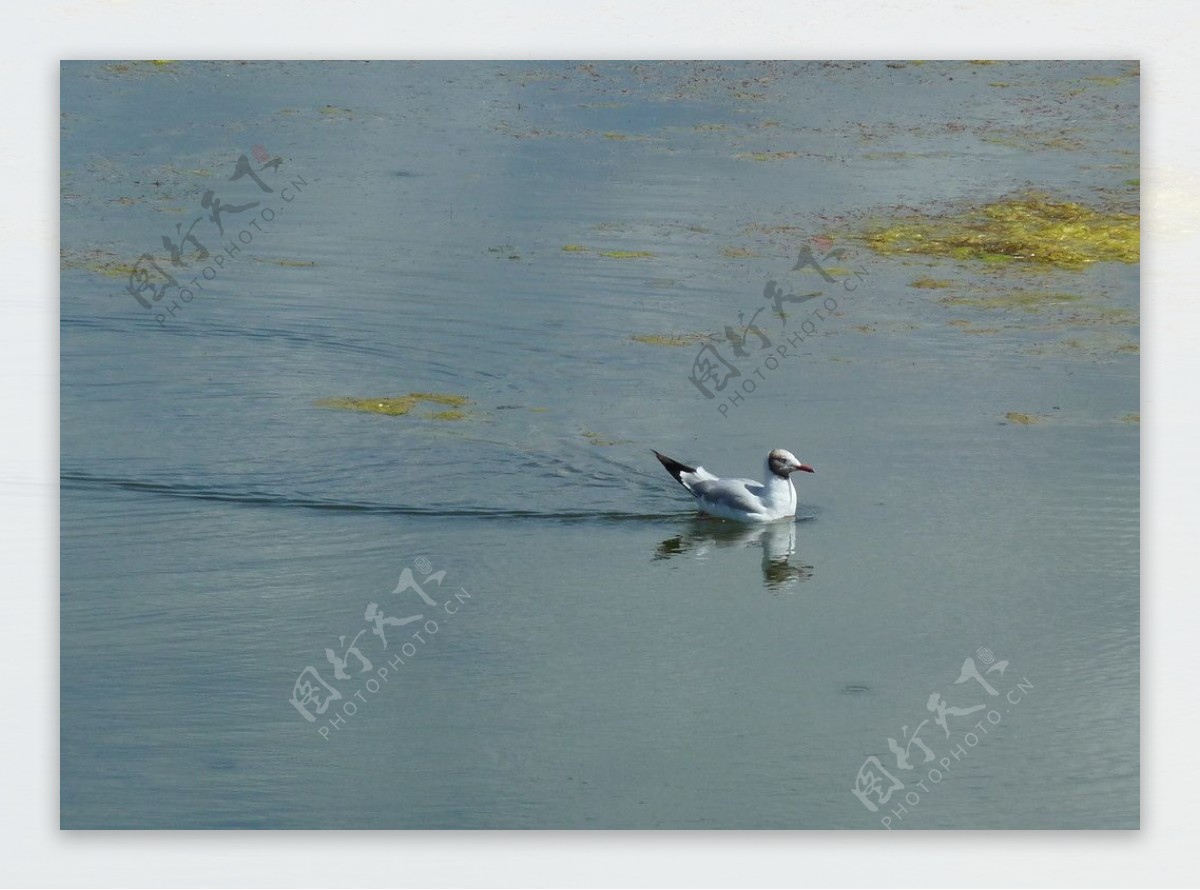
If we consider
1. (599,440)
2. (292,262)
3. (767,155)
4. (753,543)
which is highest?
(767,155)

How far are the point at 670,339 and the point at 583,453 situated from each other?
0.67 meters

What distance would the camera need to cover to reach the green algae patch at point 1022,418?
7.27 m

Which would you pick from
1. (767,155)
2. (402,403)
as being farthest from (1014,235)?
(402,403)

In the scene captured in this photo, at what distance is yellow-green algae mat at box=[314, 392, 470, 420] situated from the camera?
7641 millimetres

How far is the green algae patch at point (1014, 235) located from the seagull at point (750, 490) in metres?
1.02

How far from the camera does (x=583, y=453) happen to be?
7559mm

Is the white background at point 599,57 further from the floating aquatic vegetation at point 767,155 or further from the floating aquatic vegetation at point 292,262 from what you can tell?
the floating aquatic vegetation at point 292,262

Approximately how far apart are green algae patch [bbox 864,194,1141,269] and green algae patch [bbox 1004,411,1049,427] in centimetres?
64

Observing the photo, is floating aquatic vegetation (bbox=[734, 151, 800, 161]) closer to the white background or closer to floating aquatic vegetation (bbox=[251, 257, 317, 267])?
the white background

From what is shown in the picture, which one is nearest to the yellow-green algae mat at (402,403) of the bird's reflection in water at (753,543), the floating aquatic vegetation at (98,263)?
the floating aquatic vegetation at (98,263)

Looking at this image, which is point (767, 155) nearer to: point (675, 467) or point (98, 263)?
point (675, 467)

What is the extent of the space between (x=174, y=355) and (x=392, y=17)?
173cm

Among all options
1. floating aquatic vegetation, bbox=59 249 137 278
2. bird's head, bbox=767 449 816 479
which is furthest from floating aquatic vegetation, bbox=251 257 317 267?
bird's head, bbox=767 449 816 479

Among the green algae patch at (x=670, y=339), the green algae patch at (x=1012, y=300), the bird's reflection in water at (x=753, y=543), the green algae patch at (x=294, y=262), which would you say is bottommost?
the bird's reflection in water at (x=753, y=543)
